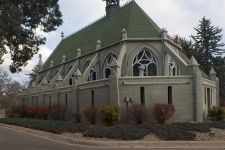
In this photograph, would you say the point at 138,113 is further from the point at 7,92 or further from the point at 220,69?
the point at 7,92

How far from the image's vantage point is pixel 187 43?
5566 cm

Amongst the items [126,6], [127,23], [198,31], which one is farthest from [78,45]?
[198,31]

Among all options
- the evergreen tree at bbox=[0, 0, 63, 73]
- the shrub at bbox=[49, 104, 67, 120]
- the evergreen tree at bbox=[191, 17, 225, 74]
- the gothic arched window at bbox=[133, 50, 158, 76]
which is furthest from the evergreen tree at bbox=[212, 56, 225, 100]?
the evergreen tree at bbox=[0, 0, 63, 73]

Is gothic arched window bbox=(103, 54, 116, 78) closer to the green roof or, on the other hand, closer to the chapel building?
the chapel building

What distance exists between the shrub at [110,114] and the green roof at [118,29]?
10943 millimetres

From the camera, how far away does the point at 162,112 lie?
20.2 meters

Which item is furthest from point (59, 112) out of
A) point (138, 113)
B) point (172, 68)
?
point (172, 68)

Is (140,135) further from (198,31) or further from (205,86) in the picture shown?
(198,31)

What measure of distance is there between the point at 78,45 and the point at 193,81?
23.8 metres

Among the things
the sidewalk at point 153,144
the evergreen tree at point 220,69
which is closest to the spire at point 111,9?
the evergreen tree at point 220,69

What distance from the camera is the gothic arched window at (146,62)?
2875 cm

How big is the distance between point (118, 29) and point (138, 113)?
48.2ft

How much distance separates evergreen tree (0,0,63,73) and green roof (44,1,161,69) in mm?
16066

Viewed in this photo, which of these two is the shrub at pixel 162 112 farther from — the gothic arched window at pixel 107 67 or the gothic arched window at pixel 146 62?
the gothic arched window at pixel 107 67
